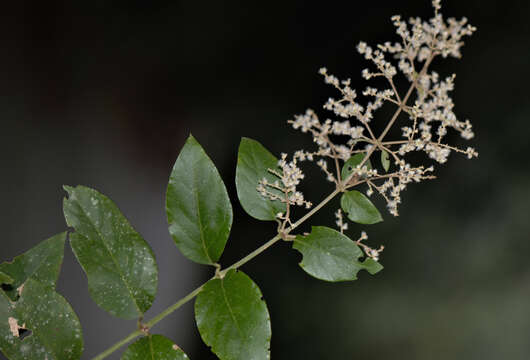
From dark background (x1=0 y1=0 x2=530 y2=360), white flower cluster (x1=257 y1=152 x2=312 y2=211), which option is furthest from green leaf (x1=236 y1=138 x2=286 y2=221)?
dark background (x1=0 y1=0 x2=530 y2=360)

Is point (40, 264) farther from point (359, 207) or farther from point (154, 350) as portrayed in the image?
point (359, 207)

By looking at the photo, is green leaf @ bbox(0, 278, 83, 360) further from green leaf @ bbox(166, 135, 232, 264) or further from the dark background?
the dark background

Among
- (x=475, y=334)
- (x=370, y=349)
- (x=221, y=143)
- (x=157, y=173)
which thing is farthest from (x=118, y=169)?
(x=475, y=334)

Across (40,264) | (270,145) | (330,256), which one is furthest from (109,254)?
(270,145)

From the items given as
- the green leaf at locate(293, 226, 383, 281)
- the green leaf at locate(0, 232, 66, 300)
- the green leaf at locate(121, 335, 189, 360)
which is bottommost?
the green leaf at locate(121, 335, 189, 360)

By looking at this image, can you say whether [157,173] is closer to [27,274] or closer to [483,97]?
[27,274]

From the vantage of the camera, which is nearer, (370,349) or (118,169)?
(370,349)
